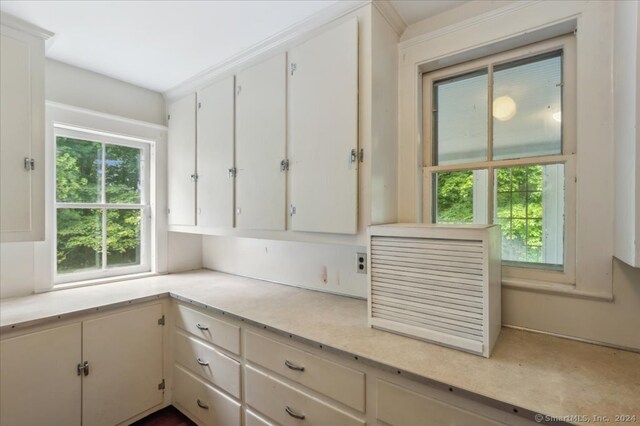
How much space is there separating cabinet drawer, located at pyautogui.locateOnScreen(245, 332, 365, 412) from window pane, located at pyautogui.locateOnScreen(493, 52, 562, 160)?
4.34 ft

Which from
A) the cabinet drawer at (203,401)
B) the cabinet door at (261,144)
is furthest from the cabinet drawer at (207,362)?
the cabinet door at (261,144)

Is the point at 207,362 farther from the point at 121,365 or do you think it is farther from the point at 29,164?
the point at 29,164

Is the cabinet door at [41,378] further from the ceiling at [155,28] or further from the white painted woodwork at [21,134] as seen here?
the ceiling at [155,28]

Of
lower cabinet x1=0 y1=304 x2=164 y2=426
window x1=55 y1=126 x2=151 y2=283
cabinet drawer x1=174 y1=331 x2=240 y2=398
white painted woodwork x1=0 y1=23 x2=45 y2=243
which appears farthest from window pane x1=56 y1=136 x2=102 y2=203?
cabinet drawer x1=174 y1=331 x2=240 y2=398

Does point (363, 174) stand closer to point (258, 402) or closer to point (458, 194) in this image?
point (458, 194)

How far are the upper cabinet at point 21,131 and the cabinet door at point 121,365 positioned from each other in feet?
2.28

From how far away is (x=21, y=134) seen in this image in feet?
5.80

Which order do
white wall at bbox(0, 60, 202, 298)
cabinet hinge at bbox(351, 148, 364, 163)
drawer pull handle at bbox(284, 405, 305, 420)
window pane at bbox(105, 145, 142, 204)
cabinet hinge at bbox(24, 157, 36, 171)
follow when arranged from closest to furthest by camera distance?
1. drawer pull handle at bbox(284, 405, 305, 420)
2. cabinet hinge at bbox(351, 148, 364, 163)
3. cabinet hinge at bbox(24, 157, 36, 171)
4. white wall at bbox(0, 60, 202, 298)
5. window pane at bbox(105, 145, 142, 204)

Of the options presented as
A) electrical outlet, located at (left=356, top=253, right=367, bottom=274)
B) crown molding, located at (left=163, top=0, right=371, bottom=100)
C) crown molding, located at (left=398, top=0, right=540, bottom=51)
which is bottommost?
electrical outlet, located at (left=356, top=253, right=367, bottom=274)

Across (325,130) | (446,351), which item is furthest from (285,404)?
(325,130)

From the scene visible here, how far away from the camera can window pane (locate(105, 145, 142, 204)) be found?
2.52m

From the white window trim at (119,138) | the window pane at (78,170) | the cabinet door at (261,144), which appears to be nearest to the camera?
the cabinet door at (261,144)

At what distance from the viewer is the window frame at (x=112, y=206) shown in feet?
7.37

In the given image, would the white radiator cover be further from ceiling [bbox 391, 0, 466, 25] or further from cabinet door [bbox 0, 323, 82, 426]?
cabinet door [bbox 0, 323, 82, 426]
